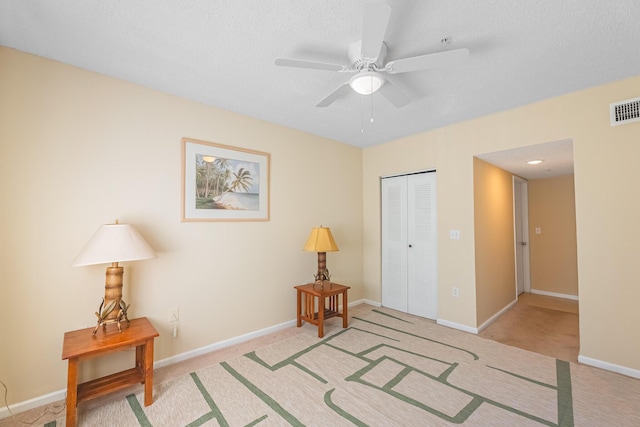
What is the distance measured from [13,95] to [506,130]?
4.25m

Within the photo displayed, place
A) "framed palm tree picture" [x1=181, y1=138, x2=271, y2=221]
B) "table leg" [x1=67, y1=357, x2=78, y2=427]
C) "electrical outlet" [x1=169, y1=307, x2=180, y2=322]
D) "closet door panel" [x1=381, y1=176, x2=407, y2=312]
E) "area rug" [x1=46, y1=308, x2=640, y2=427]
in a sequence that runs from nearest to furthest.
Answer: "table leg" [x1=67, y1=357, x2=78, y2=427], "area rug" [x1=46, y1=308, x2=640, y2=427], "electrical outlet" [x1=169, y1=307, x2=180, y2=322], "framed palm tree picture" [x1=181, y1=138, x2=271, y2=221], "closet door panel" [x1=381, y1=176, x2=407, y2=312]

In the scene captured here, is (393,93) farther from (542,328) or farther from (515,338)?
(542,328)

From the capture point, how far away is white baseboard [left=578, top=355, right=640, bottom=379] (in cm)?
224

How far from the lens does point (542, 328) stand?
10.8 feet

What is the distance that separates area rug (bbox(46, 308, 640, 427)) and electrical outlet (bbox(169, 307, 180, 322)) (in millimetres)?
503

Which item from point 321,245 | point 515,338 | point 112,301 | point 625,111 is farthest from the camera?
point 321,245

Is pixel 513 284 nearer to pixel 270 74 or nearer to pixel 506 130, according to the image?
pixel 506 130

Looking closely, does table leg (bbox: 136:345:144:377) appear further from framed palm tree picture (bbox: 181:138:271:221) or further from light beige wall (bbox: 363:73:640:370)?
light beige wall (bbox: 363:73:640:370)

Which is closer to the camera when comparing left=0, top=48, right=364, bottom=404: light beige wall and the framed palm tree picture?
left=0, top=48, right=364, bottom=404: light beige wall

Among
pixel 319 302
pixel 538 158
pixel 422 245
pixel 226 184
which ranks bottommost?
pixel 319 302

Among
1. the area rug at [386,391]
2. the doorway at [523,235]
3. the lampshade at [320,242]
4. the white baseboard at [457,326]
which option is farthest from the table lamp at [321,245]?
the doorway at [523,235]

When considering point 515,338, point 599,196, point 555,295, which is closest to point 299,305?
point 515,338

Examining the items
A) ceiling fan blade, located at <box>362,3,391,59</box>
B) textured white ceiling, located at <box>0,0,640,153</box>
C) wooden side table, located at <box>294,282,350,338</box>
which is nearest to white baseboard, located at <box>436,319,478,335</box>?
wooden side table, located at <box>294,282,350,338</box>

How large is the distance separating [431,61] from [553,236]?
483 cm
